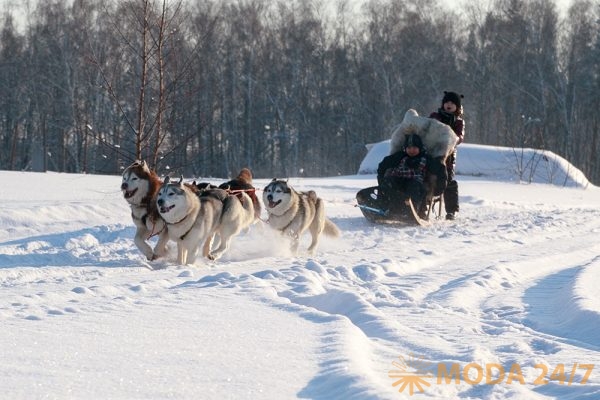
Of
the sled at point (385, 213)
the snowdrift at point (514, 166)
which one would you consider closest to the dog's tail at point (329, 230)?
the sled at point (385, 213)

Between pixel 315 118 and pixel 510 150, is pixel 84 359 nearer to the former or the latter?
pixel 510 150

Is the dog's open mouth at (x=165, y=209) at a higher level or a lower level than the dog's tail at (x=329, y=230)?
higher

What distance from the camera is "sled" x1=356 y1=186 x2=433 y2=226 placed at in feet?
33.4

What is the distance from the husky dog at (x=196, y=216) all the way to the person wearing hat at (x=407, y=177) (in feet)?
9.81

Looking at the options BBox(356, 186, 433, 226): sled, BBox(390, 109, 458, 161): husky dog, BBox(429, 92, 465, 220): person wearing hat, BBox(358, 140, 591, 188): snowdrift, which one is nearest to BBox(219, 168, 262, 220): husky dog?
BBox(356, 186, 433, 226): sled

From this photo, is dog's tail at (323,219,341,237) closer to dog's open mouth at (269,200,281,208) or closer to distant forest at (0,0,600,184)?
dog's open mouth at (269,200,281,208)

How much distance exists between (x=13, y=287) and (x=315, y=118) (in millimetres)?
32805

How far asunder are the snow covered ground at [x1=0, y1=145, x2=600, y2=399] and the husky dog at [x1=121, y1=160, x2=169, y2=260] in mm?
156

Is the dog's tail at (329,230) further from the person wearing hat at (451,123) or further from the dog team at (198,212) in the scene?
the person wearing hat at (451,123)

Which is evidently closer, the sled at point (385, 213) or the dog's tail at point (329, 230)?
the dog's tail at point (329, 230)

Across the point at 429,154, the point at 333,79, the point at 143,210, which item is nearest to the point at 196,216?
the point at 143,210

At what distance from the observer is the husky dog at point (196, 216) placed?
686 cm

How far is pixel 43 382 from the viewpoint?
280cm

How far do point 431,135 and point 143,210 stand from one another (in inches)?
180
